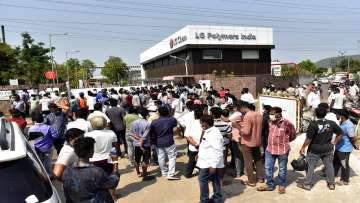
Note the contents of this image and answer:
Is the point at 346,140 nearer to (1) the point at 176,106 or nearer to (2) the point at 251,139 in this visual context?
(2) the point at 251,139

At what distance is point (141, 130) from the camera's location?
25.0 ft

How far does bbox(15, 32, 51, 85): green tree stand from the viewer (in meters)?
37.0

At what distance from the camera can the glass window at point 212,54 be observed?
38.6 meters

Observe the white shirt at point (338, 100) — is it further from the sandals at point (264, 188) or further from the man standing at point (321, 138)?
the sandals at point (264, 188)

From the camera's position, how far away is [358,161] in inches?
332

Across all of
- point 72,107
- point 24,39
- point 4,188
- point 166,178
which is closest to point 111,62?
point 24,39

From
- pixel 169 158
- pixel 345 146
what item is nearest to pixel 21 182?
pixel 169 158

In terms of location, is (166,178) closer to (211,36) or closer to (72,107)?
(72,107)

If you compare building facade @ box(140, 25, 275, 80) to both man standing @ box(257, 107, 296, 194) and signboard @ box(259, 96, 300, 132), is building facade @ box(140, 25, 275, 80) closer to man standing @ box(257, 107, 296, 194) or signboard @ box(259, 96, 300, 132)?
signboard @ box(259, 96, 300, 132)

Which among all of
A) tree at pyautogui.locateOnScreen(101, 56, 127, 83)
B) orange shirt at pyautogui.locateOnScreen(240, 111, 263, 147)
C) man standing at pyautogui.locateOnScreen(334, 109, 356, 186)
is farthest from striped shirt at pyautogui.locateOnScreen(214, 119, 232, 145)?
tree at pyautogui.locateOnScreen(101, 56, 127, 83)

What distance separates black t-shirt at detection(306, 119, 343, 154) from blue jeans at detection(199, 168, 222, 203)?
77.5 inches

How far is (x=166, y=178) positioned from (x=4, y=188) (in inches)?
211

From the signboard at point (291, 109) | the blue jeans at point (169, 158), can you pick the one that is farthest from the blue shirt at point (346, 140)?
the signboard at point (291, 109)

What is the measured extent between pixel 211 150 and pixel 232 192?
64.4 inches
